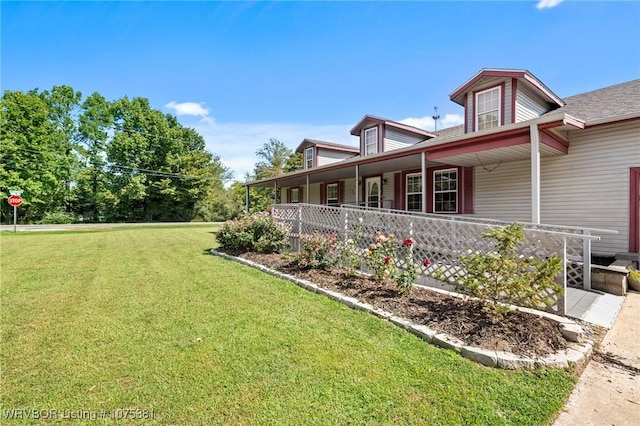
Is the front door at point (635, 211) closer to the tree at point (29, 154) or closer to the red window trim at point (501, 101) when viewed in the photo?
the red window trim at point (501, 101)

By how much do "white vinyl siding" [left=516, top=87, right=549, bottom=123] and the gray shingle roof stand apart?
647mm

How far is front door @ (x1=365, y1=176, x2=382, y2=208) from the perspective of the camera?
12988mm

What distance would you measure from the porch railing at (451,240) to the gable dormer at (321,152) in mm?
8786

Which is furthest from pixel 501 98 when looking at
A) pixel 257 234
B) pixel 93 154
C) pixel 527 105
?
pixel 93 154

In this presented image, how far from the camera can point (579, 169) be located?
23.3 feet

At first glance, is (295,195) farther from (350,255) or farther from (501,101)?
(350,255)

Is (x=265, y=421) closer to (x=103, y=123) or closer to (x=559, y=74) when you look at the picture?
(x=559, y=74)

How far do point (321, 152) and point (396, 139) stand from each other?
4655 millimetres

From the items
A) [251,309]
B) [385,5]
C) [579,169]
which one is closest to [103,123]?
[385,5]

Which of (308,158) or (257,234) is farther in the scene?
(308,158)

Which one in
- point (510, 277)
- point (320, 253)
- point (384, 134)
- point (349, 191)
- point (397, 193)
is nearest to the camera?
point (510, 277)

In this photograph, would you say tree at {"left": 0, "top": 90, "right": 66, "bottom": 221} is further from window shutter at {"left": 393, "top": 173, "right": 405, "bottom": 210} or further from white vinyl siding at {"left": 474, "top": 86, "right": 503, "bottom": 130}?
white vinyl siding at {"left": 474, "top": 86, "right": 503, "bottom": 130}

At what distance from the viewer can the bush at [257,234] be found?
7883mm

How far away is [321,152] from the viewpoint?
52.3 ft
